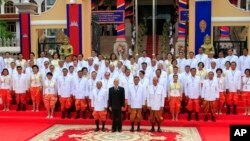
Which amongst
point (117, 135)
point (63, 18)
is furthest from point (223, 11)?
point (117, 135)

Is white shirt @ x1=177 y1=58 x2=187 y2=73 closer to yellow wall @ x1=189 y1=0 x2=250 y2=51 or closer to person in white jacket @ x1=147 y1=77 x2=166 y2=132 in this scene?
person in white jacket @ x1=147 y1=77 x2=166 y2=132

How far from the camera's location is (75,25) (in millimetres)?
17125

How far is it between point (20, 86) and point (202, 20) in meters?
7.24

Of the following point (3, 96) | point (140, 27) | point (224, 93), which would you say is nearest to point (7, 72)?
→ point (3, 96)

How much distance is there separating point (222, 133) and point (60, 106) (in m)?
5.04

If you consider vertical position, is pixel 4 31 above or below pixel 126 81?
above

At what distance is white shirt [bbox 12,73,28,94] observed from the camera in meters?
13.5

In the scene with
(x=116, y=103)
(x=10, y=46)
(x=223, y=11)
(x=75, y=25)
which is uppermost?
(x=223, y=11)

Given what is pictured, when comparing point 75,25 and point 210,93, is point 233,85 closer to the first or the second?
point 210,93

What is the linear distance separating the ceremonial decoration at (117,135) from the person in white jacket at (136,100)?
36 centimetres

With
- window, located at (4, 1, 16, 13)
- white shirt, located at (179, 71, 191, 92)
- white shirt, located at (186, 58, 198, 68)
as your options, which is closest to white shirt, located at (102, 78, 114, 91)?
white shirt, located at (179, 71, 191, 92)

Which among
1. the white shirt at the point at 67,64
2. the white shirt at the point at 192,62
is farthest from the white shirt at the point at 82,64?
the white shirt at the point at 192,62

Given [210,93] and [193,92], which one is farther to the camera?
[193,92]

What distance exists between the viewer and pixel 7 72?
44.7ft
